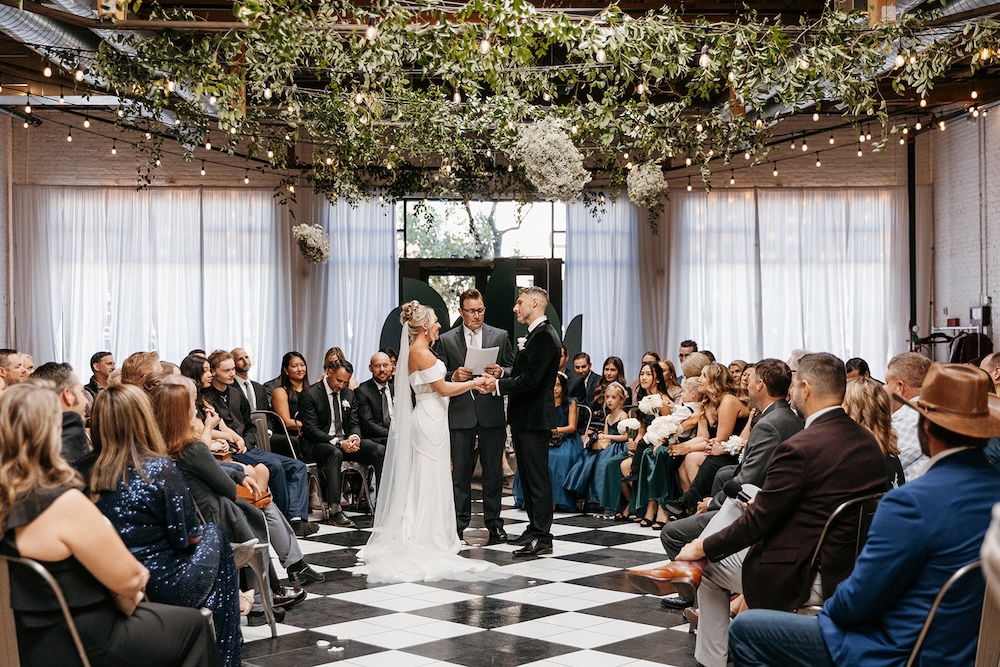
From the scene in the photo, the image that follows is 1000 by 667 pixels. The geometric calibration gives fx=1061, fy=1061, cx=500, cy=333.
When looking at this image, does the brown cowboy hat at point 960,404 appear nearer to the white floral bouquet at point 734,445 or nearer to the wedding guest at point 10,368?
the white floral bouquet at point 734,445

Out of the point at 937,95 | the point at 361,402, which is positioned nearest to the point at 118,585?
the point at 361,402

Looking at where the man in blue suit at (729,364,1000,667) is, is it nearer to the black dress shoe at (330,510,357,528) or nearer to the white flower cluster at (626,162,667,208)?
the black dress shoe at (330,510,357,528)

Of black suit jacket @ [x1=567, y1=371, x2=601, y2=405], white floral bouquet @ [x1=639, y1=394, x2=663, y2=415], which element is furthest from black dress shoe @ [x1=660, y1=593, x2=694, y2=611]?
black suit jacket @ [x1=567, y1=371, x2=601, y2=405]

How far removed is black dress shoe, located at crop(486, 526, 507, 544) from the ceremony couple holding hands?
34 cm

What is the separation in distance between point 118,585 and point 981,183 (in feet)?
44.8

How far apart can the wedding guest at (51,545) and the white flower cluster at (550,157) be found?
481cm

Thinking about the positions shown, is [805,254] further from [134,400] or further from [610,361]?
[134,400]

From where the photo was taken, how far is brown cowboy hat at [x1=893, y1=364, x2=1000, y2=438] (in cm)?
267

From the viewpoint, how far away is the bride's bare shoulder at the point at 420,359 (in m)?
7.11

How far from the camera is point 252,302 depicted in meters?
15.5

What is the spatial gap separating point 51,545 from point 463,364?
5073 mm

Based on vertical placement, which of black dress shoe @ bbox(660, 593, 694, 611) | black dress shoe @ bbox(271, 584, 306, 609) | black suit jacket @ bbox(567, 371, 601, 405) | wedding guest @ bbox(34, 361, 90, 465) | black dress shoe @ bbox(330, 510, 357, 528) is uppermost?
wedding guest @ bbox(34, 361, 90, 465)

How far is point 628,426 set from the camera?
880 cm

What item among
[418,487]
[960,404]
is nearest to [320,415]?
[418,487]
